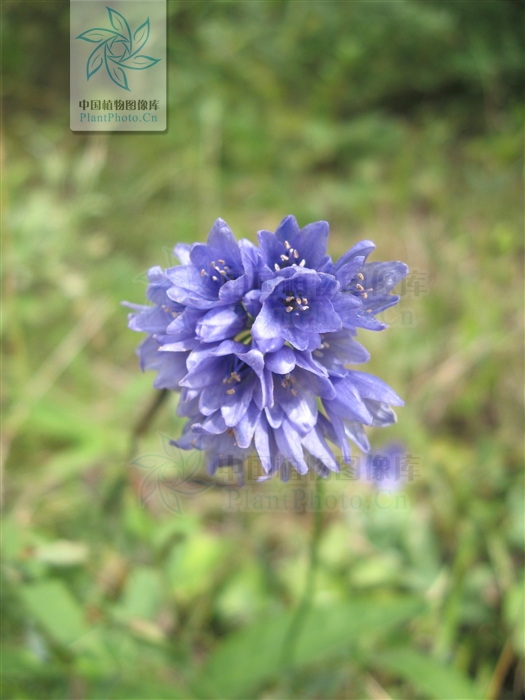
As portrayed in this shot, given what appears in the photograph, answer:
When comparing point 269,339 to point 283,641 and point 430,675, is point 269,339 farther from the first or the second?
point 430,675

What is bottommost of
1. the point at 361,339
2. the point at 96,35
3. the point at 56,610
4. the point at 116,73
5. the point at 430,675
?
the point at 430,675

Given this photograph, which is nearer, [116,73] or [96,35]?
[96,35]

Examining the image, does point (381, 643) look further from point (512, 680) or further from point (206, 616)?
point (206, 616)

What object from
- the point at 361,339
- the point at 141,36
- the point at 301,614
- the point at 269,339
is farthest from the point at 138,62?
the point at 301,614

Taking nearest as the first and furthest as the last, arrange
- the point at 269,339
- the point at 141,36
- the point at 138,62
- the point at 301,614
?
the point at 269,339
the point at 301,614
the point at 141,36
the point at 138,62

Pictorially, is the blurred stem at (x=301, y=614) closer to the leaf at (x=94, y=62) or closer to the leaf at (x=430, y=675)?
the leaf at (x=430, y=675)

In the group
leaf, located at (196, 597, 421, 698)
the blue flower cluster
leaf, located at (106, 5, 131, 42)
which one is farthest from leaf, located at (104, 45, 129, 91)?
leaf, located at (196, 597, 421, 698)
